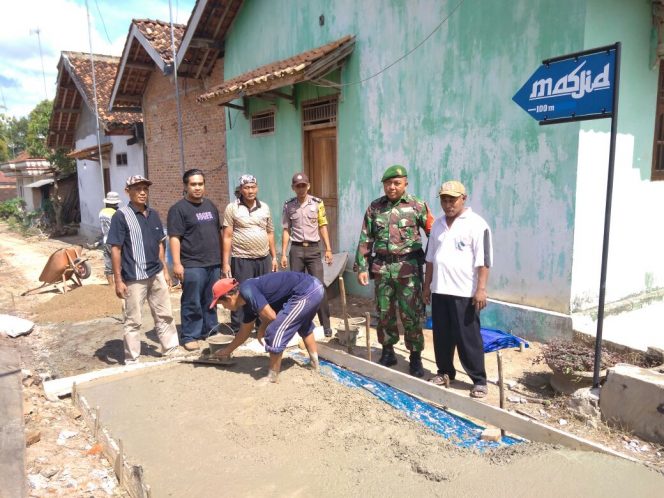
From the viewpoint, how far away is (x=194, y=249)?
17.1ft

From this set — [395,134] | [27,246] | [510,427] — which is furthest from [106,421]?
[27,246]

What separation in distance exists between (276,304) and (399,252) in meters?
1.13

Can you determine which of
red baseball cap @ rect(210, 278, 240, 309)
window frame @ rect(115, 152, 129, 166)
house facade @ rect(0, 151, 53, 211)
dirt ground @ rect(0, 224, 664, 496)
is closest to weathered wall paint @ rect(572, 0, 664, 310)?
dirt ground @ rect(0, 224, 664, 496)

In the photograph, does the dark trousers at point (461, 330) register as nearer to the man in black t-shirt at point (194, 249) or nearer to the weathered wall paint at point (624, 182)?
the weathered wall paint at point (624, 182)

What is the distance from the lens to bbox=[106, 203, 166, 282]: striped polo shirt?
4.64m

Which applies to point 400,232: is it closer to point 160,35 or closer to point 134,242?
point 134,242

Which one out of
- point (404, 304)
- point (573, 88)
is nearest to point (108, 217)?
point (404, 304)

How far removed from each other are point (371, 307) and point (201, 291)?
266 centimetres

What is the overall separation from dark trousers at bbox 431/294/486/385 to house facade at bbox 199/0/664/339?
59.9 inches

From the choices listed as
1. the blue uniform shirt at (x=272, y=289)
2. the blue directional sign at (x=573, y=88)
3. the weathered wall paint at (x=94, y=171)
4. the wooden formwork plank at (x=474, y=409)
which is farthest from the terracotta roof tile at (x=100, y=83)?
the blue directional sign at (x=573, y=88)

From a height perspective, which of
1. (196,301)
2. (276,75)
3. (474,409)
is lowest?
(474,409)

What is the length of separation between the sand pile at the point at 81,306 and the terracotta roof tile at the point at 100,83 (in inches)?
291

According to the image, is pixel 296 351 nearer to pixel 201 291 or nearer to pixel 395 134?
pixel 201 291

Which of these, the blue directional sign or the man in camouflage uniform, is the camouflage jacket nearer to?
the man in camouflage uniform
